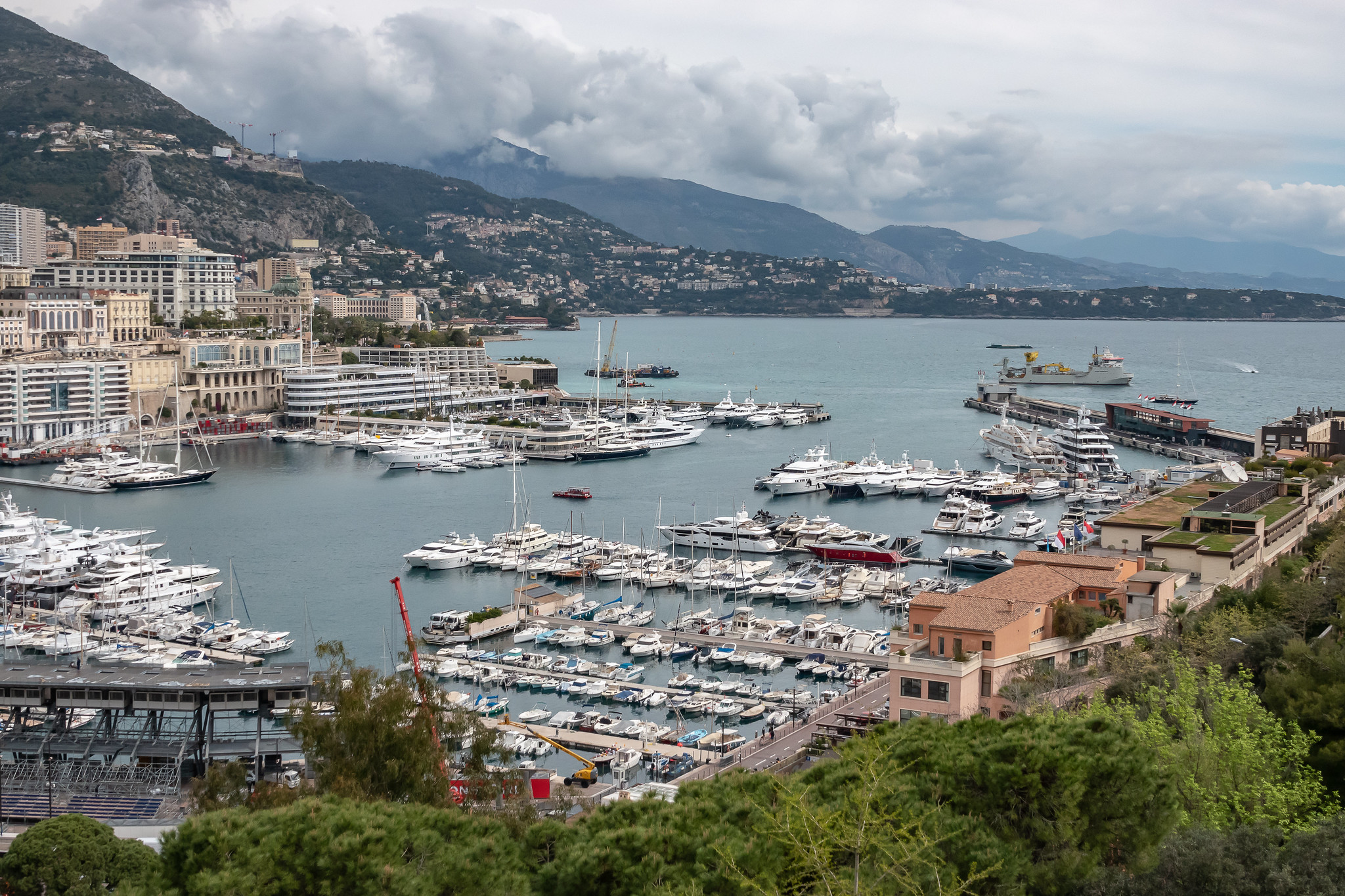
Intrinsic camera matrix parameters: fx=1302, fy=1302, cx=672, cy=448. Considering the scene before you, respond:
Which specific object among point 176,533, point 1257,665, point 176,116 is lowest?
point 176,533

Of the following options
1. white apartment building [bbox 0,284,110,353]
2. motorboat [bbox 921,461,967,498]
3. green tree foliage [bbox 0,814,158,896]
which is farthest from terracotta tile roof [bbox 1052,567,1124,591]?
white apartment building [bbox 0,284,110,353]

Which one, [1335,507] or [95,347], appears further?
[95,347]

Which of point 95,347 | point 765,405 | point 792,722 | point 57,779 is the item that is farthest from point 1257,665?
point 95,347

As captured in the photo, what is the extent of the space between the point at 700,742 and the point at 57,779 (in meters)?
7.78

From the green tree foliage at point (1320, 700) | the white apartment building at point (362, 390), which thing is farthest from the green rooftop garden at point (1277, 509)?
the white apartment building at point (362, 390)

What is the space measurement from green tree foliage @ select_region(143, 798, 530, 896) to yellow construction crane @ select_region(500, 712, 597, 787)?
674 centimetres

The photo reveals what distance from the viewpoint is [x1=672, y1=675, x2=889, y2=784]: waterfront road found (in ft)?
51.0

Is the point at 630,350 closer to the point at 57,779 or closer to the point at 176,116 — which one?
the point at 176,116

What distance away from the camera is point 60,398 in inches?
2098

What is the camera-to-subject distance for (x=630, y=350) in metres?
118

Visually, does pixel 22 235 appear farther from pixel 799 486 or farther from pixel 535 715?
pixel 535 715

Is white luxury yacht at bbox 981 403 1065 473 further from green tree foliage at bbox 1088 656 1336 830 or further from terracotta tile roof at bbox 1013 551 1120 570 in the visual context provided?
green tree foliage at bbox 1088 656 1336 830

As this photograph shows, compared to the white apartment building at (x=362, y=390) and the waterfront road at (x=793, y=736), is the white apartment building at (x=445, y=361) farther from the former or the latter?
the waterfront road at (x=793, y=736)

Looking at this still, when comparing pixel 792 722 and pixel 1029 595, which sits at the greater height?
pixel 1029 595
